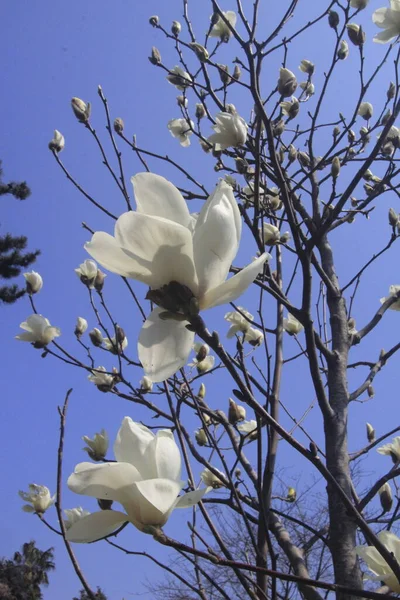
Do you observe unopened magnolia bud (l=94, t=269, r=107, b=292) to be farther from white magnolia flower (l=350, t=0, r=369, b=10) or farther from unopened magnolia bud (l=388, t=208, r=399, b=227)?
white magnolia flower (l=350, t=0, r=369, b=10)

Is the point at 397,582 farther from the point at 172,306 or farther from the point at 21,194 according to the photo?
the point at 21,194

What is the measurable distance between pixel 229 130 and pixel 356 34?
0.78m

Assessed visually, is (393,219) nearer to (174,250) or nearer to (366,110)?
(366,110)

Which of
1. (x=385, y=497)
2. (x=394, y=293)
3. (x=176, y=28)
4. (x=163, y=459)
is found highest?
(x=176, y=28)

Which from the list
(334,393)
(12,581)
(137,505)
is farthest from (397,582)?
(12,581)

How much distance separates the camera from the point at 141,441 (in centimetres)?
86

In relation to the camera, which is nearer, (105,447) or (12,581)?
(105,447)

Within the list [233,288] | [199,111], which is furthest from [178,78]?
[233,288]

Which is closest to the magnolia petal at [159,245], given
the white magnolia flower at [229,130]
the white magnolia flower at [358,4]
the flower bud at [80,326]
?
the white magnolia flower at [229,130]

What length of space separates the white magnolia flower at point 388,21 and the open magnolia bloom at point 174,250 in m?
1.80

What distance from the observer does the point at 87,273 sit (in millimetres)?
2273

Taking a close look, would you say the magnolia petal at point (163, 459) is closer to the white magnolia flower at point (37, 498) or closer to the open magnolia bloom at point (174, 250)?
the open magnolia bloom at point (174, 250)

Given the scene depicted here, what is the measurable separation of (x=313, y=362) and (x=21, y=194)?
12.1 metres

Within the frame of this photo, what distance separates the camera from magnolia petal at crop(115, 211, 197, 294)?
2.33ft
